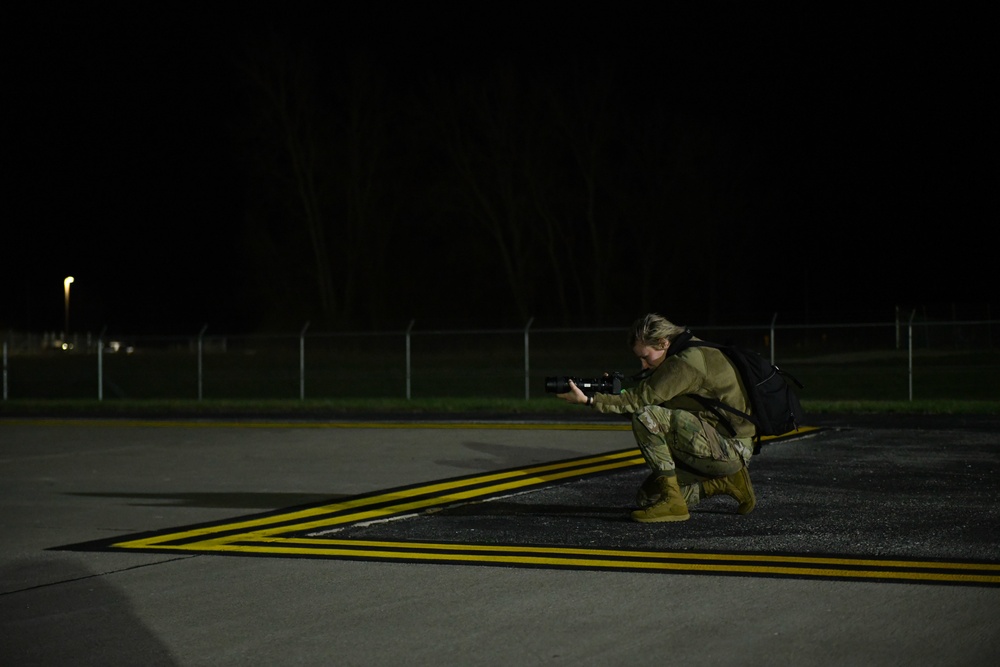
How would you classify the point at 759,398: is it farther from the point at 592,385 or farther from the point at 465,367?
the point at 465,367

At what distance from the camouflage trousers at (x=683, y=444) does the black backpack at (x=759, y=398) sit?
0.13m

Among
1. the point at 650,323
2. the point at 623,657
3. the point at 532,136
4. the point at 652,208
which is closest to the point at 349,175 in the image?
the point at 532,136

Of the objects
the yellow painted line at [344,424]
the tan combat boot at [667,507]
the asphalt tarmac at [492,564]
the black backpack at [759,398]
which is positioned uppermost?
the black backpack at [759,398]

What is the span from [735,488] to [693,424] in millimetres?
671

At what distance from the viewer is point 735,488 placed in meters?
8.46

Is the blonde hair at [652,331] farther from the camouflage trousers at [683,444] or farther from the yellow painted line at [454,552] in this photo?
the yellow painted line at [454,552]

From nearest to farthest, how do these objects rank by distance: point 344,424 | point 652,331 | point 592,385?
point 592,385 < point 652,331 < point 344,424

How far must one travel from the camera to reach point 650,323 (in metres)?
8.12

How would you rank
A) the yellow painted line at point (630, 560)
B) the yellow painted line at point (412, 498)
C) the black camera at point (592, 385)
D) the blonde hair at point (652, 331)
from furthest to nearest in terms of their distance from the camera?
the yellow painted line at point (412, 498), the blonde hair at point (652, 331), the black camera at point (592, 385), the yellow painted line at point (630, 560)

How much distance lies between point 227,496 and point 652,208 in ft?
142

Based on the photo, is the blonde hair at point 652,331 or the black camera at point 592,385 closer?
the black camera at point 592,385

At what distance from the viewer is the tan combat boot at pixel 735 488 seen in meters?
8.45

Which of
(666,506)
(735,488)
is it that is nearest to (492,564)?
(666,506)

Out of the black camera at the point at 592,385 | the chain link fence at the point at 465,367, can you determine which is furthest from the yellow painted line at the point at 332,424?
the black camera at the point at 592,385
